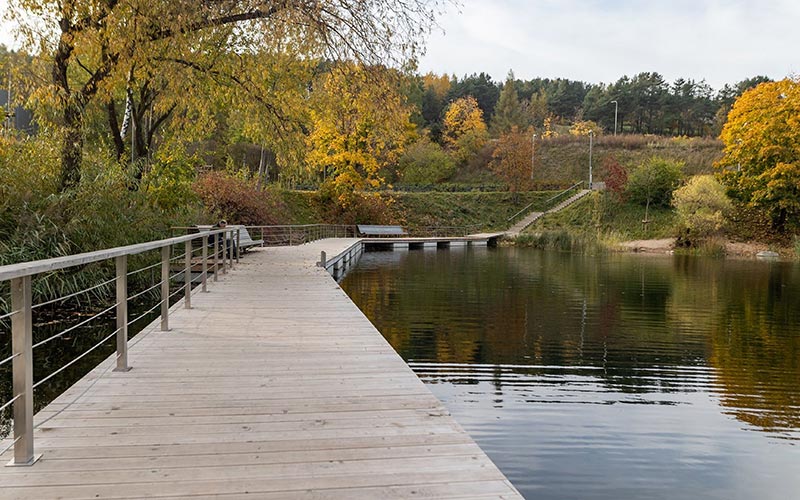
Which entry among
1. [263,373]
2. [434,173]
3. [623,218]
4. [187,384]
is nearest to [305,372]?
[263,373]

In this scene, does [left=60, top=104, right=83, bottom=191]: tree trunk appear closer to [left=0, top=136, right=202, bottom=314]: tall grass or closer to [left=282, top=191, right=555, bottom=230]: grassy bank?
[left=0, top=136, right=202, bottom=314]: tall grass

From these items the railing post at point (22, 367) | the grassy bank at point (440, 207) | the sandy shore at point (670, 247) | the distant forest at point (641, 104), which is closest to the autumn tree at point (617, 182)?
the grassy bank at point (440, 207)

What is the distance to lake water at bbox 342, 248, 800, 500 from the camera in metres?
4.38

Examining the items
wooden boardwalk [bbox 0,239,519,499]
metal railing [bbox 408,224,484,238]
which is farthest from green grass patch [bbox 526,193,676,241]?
wooden boardwalk [bbox 0,239,519,499]

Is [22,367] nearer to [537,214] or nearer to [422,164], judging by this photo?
[537,214]

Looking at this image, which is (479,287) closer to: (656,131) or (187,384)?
(187,384)

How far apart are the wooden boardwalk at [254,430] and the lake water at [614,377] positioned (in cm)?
122

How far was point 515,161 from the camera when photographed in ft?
134

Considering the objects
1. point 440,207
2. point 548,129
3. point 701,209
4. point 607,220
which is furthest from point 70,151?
point 548,129

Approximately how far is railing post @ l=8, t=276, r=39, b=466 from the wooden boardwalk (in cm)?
9

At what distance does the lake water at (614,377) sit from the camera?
14.4 ft

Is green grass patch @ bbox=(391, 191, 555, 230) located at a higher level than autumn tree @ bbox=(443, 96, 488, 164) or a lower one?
lower

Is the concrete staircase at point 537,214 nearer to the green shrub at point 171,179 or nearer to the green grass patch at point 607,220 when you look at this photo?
the green grass patch at point 607,220

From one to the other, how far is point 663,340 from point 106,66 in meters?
10.00
